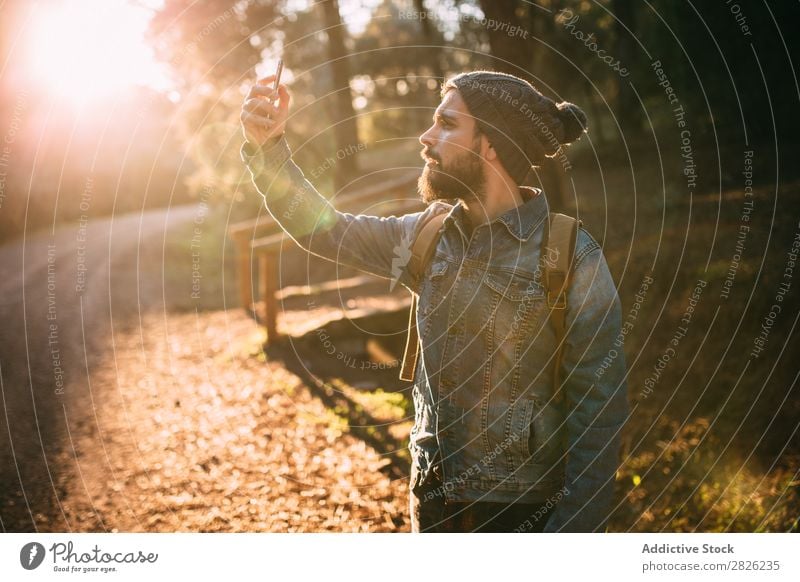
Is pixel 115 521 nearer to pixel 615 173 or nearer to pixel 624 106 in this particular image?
pixel 615 173

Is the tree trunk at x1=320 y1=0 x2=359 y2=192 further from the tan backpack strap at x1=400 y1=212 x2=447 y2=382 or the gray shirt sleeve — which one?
the tan backpack strap at x1=400 y1=212 x2=447 y2=382

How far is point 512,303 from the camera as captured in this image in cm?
248

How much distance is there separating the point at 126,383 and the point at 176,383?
0.61 metres

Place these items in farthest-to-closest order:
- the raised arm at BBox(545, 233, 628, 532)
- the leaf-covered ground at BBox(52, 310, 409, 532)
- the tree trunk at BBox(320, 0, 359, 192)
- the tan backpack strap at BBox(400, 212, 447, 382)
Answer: the tree trunk at BBox(320, 0, 359, 192) < the leaf-covered ground at BBox(52, 310, 409, 532) < the tan backpack strap at BBox(400, 212, 447, 382) < the raised arm at BBox(545, 233, 628, 532)

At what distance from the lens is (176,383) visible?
24.6 ft

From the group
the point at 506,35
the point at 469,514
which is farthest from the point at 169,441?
the point at 506,35

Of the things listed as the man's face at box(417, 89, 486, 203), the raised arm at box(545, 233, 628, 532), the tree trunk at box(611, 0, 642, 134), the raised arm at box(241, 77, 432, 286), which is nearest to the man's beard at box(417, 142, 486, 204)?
the man's face at box(417, 89, 486, 203)

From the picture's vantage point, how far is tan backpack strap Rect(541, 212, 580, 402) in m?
2.32

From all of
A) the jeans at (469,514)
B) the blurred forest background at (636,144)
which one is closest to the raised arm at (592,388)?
the jeans at (469,514)

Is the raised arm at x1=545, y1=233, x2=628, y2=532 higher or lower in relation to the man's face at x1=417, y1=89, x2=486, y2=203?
lower

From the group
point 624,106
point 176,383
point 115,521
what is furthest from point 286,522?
point 624,106

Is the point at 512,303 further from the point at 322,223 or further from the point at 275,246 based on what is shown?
the point at 275,246

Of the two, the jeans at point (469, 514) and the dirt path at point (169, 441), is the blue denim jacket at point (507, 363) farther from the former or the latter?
the dirt path at point (169, 441)

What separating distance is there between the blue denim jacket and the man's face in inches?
4.9
